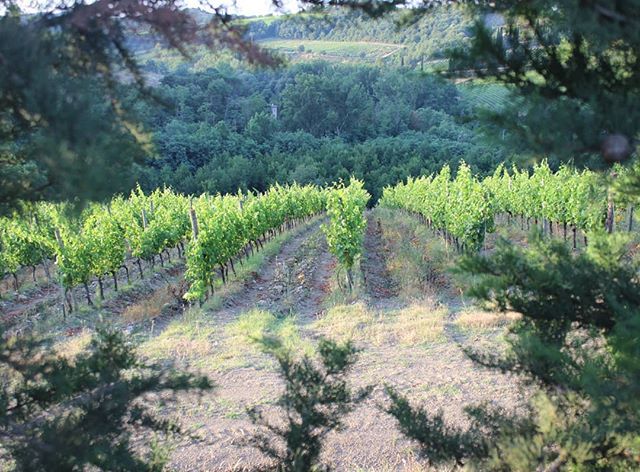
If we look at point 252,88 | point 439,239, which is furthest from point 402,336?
point 252,88

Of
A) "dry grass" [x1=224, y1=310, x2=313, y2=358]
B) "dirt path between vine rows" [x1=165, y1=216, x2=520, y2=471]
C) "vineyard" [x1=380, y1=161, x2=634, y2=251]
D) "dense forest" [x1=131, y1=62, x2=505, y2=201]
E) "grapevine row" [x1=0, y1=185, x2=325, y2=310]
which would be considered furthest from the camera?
"dense forest" [x1=131, y1=62, x2=505, y2=201]

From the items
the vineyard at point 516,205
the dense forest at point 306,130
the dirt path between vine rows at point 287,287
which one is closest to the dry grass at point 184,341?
the dirt path between vine rows at point 287,287

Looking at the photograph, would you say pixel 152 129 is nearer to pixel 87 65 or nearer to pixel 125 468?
pixel 87 65

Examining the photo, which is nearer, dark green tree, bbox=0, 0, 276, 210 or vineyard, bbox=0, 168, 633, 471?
dark green tree, bbox=0, 0, 276, 210

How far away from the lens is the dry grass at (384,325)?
8922mm

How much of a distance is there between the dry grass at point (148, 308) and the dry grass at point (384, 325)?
→ 3.71 meters

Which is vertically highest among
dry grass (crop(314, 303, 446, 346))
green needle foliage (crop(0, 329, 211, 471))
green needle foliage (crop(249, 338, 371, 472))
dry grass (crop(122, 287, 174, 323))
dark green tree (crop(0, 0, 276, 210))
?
dark green tree (crop(0, 0, 276, 210))

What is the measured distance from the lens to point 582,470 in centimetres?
281

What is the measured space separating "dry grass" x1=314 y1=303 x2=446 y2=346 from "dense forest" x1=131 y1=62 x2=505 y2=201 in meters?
30.5

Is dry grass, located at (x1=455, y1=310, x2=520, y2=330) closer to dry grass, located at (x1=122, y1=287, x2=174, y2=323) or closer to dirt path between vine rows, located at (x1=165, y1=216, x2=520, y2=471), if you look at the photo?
dirt path between vine rows, located at (x1=165, y1=216, x2=520, y2=471)

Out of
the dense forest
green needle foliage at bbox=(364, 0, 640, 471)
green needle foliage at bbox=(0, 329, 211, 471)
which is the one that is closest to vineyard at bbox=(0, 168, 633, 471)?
green needle foliage at bbox=(0, 329, 211, 471)

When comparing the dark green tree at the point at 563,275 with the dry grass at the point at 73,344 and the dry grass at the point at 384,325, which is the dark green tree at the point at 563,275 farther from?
the dry grass at the point at 73,344

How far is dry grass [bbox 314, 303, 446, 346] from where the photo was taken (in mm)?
8922

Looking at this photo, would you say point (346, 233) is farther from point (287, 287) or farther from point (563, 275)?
point (563, 275)
